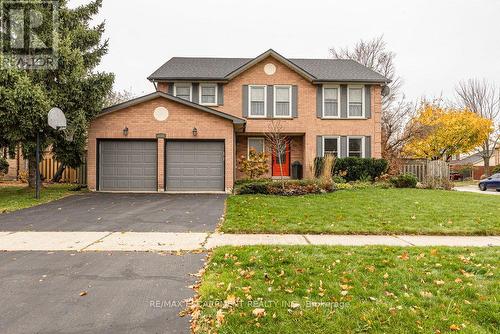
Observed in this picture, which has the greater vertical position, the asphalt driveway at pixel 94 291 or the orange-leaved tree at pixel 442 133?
the orange-leaved tree at pixel 442 133

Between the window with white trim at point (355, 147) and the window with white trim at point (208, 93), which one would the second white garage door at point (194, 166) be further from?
the window with white trim at point (355, 147)

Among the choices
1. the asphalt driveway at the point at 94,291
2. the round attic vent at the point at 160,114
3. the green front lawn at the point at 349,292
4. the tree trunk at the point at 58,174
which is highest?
the round attic vent at the point at 160,114

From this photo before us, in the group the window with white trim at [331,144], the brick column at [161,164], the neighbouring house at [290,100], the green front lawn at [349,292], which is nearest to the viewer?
the green front lawn at [349,292]

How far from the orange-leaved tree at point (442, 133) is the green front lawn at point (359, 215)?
56.3 feet

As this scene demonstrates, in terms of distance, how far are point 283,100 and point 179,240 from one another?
1424 centimetres

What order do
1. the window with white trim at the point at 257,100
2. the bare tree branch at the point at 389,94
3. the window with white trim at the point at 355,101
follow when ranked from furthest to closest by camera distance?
the bare tree branch at the point at 389,94 → the window with white trim at the point at 355,101 → the window with white trim at the point at 257,100

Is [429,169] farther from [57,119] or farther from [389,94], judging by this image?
[57,119]

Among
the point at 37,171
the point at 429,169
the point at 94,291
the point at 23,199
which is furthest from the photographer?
the point at 429,169

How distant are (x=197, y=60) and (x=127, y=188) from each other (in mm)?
10984

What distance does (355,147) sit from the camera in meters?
19.4

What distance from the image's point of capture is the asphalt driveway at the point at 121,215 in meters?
7.64

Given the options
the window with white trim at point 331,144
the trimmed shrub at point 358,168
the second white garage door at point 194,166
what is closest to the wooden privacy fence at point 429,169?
the trimmed shrub at point 358,168

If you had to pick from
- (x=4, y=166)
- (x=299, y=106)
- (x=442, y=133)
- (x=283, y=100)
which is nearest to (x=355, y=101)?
(x=299, y=106)

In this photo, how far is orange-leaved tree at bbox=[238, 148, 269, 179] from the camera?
17719 millimetres
